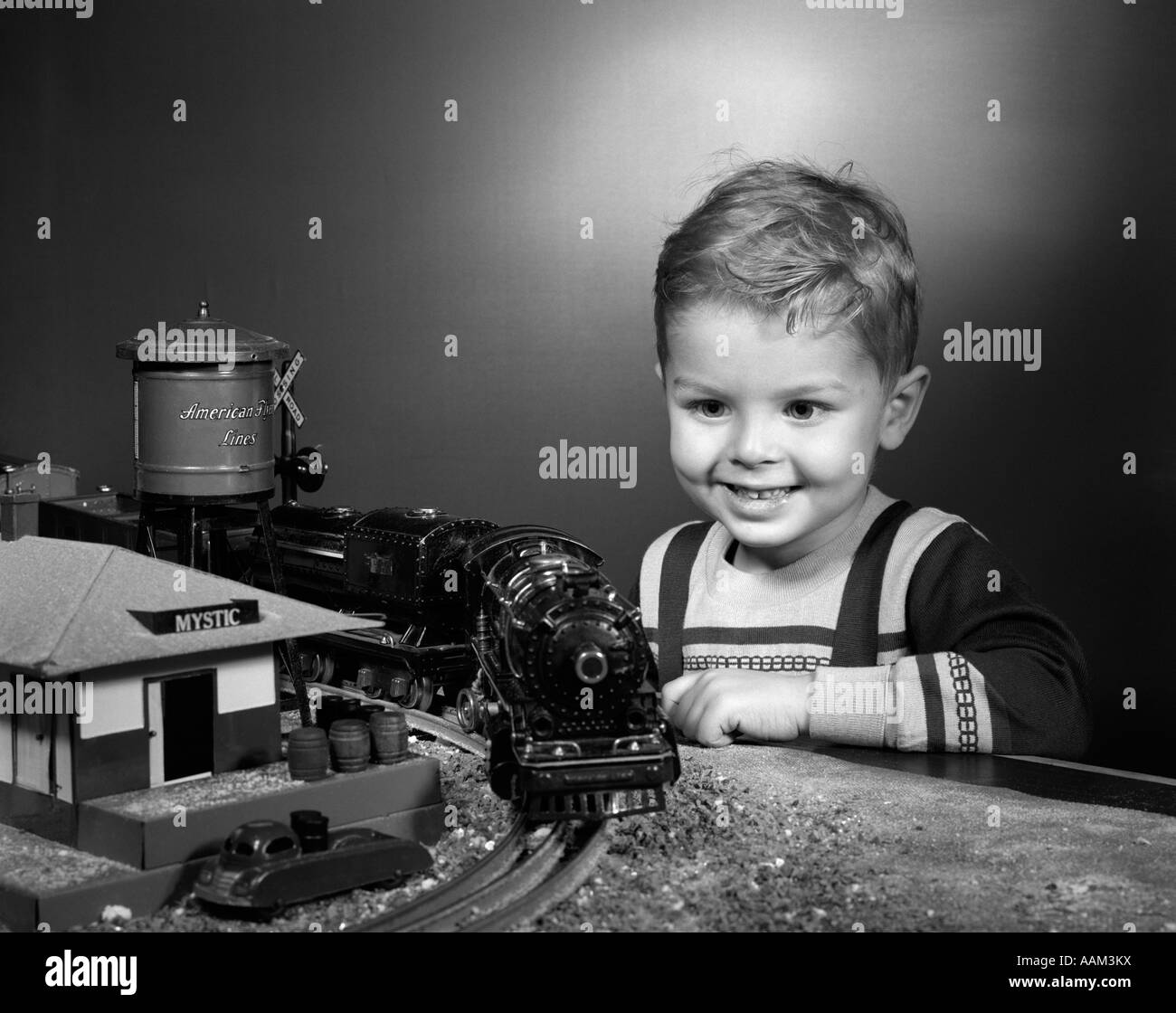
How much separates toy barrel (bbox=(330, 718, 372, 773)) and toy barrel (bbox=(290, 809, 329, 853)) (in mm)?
224

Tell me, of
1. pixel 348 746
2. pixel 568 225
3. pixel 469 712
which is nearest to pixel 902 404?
pixel 469 712

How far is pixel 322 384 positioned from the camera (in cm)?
537

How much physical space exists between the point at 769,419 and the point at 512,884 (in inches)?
40.5

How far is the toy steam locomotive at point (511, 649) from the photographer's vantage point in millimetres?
2514

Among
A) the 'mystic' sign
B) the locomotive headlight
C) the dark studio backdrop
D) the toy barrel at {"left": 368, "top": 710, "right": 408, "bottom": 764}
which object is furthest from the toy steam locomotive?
the dark studio backdrop

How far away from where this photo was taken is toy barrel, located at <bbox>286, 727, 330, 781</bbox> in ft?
7.86

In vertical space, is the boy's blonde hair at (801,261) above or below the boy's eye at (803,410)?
above

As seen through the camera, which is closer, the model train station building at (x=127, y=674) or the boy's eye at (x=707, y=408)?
the model train station building at (x=127, y=674)

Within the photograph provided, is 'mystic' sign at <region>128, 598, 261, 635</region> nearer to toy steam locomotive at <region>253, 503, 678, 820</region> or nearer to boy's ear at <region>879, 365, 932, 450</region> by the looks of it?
toy steam locomotive at <region>253, 503, 678, 820</region>

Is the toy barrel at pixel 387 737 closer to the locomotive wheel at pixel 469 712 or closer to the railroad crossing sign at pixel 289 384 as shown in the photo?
the locomotive wheel at pixel 469 712

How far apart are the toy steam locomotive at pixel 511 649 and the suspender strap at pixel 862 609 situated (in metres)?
0.53

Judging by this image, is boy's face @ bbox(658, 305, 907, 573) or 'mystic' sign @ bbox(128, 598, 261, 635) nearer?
'mystic' sign @ bbox(128, 598, 261, 635)

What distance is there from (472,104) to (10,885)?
3595 mm

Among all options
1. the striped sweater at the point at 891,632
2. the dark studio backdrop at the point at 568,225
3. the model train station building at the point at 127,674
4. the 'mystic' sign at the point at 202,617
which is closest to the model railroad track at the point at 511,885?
the model train station building at the point at 127,674
